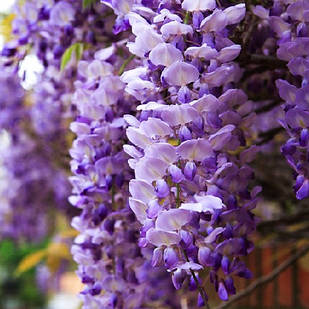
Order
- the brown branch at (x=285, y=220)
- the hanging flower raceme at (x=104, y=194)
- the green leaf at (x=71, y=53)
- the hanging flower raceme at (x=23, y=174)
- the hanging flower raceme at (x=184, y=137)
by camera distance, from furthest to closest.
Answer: the hanging flower raceme at (x=23, y=174), the brown branch at (x=285, y=220), the green leaf at (x=71, y=53), the hanging flower raceme at (x=104, y=194), the hanging flower raceme at (x=184, y=137)

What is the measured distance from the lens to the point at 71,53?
838mm

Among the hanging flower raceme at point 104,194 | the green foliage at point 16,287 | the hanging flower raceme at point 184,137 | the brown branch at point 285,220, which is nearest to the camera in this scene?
the hanging flower raceme at point 184,137

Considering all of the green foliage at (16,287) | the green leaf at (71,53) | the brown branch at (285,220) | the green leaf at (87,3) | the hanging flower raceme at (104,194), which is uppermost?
the green leaf at (87,3)

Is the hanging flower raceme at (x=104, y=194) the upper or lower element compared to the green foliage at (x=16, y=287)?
upper

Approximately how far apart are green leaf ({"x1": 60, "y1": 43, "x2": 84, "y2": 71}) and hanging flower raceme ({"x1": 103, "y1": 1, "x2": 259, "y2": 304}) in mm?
230

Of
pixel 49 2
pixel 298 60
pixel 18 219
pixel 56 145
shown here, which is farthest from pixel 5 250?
pixel 298 60

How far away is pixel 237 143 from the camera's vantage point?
23.9 inches

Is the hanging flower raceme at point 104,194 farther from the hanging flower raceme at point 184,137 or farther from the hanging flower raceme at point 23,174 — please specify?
the hanging flower raceme at point 23,174

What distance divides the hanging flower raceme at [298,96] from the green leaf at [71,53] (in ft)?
1.09

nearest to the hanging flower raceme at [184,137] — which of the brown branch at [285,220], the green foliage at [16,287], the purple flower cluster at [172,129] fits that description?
the purple flower cluster at [172,129]

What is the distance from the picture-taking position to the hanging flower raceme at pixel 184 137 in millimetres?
531

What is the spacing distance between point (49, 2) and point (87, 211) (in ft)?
1.09

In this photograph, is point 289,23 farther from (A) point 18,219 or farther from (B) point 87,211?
(A) point 18,219

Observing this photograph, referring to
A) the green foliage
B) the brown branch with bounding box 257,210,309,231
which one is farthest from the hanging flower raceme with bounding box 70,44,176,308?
the green foliage
